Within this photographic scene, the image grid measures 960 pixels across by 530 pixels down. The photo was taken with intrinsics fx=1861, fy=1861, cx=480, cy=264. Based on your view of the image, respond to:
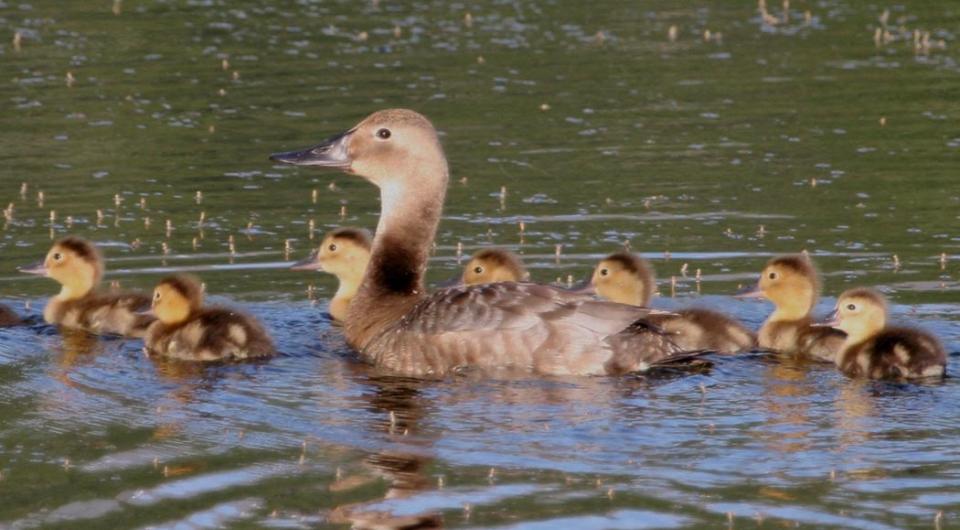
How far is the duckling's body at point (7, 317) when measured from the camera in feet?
35.5

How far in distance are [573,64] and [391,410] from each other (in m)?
10.9

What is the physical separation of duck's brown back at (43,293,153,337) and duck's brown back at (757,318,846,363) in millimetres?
3584

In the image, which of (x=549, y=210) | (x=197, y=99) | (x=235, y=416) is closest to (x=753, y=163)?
(x=549, y=210)

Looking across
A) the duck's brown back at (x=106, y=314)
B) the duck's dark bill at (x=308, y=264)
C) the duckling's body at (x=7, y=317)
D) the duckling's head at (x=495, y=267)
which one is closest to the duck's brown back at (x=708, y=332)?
the duckling's head at (x=495, y=267)

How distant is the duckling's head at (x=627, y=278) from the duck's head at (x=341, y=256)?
1659 millimetres

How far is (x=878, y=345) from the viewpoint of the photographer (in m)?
9.52

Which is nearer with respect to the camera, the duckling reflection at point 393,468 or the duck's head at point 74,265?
the duckling reflection at point 393,468

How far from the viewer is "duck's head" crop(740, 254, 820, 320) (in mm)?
10609

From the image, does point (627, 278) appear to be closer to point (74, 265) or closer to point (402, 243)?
point (402, 243)

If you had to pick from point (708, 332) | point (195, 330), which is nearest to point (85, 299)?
point (195, 330)

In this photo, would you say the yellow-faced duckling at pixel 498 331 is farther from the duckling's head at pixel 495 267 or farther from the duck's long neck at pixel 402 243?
the duckling's head at pixel 495 267

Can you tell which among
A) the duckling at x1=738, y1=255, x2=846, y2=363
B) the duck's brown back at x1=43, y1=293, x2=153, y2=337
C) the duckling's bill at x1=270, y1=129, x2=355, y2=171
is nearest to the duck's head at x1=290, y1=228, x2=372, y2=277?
the duckling's bill at x1=270, y1=129, x2=355, y2=171

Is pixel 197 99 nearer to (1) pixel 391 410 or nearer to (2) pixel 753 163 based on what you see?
(2) pixel 753 163

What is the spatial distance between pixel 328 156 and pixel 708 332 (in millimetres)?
2625
